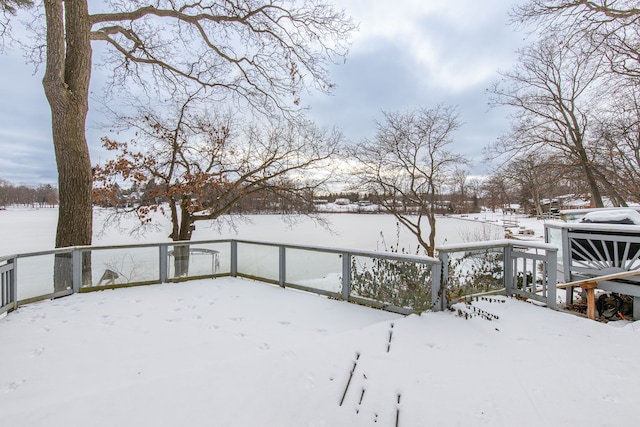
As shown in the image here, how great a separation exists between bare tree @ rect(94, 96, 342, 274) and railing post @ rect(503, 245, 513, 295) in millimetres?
7366

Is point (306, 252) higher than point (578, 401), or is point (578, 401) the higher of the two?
point (306, 252)

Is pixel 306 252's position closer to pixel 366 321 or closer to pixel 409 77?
pixel 366 321

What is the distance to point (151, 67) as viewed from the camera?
9539 mm

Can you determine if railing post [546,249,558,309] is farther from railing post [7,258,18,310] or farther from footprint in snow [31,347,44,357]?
railing post [7,258,18,310]

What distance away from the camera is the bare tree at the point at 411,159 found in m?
13.2

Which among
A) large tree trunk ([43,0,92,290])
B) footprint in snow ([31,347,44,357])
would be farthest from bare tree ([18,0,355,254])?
footprint in snow ([31,347,44,357])

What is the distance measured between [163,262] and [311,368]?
4672 millimetres

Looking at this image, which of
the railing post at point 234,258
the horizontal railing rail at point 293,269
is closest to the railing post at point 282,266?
the horizontal railing rail at point 293,269

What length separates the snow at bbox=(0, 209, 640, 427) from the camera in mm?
2203

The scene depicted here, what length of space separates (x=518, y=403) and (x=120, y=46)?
36.1 feet

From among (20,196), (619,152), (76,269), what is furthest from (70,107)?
(20,196)

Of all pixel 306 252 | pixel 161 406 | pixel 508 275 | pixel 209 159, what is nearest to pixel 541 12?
pixel 508 275

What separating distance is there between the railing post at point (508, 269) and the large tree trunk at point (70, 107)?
23.7 feet

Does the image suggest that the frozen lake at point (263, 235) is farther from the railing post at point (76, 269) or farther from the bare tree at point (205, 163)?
the bare tree at point (205, 163)
